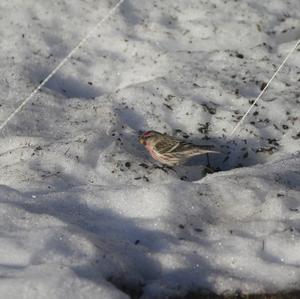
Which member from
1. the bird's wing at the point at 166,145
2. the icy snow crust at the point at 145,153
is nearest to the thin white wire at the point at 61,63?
the icy snow crust at the point at 145,153

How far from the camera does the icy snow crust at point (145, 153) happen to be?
409cm

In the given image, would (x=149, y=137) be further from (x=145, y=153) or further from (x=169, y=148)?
(x=145, y=153)

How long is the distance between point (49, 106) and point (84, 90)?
735 millimetres

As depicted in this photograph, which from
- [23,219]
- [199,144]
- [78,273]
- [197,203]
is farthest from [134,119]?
[78,273]

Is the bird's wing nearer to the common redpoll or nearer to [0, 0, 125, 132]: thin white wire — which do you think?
the common redpoll

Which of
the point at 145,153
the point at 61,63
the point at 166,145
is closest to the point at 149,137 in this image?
the point at 166,145

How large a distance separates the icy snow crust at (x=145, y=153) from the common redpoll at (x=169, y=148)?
0.13 meters

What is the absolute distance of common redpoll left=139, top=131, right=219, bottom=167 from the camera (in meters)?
5.99

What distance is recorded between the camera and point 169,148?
6.02 m

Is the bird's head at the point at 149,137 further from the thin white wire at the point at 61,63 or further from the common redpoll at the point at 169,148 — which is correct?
the thin white wire at the point at 61,63

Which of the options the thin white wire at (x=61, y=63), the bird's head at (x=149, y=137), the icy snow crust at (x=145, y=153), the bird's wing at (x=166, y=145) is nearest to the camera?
the icy snow crust at (x=145, y=153)

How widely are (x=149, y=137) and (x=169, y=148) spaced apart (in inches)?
9.6

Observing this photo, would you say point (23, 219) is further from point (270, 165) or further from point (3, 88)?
point (3, 88)

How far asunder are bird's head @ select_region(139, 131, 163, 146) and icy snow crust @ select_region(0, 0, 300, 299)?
18cm
